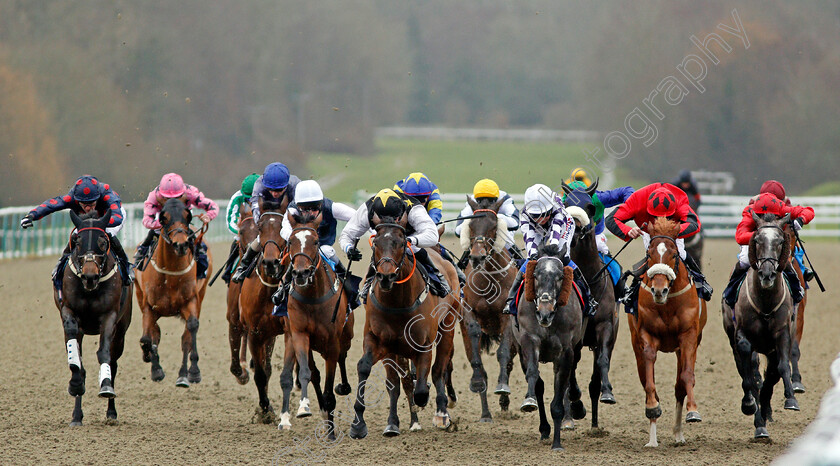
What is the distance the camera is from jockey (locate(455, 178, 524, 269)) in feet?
27.6

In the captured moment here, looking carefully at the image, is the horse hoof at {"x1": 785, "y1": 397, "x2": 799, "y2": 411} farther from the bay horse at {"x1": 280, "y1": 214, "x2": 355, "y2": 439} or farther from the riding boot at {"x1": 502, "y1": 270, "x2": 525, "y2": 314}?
the bay horse at {"x1": 280, "y1": 214, "x2": 355, "y2": 439}

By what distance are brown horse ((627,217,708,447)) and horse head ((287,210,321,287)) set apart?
247 centimetres

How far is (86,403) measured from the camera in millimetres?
9352

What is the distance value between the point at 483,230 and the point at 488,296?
0.89m

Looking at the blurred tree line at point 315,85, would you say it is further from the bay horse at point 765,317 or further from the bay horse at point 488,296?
the bay horse at point 765,317

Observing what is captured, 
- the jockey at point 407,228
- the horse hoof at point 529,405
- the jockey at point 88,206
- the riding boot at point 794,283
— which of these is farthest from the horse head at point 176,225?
the riding boot at point 794,283

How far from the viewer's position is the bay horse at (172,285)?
30.5 feet

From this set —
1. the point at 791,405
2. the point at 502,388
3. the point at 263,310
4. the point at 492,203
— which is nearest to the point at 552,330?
the point at 502,388

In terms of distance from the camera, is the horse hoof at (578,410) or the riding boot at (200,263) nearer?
the horse hoof at (578,410)

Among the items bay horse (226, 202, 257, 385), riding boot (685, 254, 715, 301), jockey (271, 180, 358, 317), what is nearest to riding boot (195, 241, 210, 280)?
bay horse (226, 202, 257, 385)

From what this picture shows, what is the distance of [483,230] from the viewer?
8.14m

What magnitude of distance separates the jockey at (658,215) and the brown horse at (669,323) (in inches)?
5.0

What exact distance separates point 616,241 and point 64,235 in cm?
1305

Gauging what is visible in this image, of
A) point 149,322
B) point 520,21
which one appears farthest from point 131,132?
point 520,21
